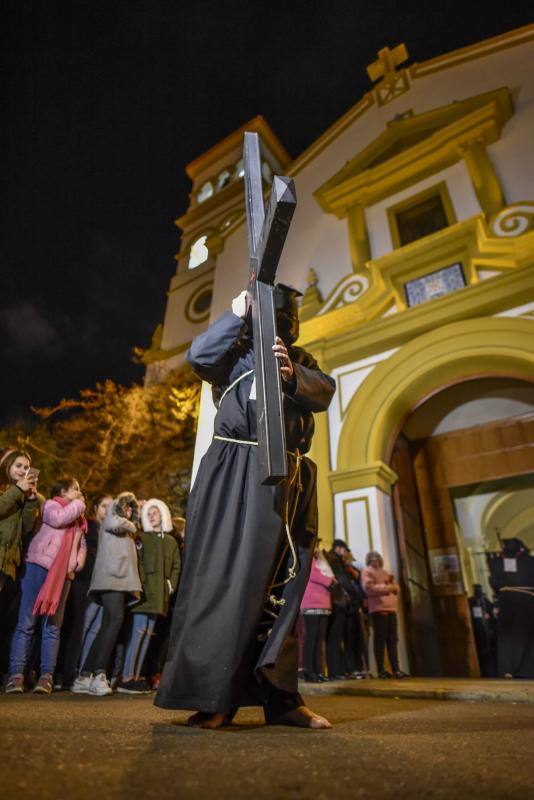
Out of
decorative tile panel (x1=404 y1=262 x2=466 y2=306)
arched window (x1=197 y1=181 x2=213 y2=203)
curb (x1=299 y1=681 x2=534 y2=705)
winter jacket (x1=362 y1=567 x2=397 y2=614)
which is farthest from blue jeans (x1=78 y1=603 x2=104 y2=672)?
arched window (x1=197 y1=181 x2=213 y2=203)

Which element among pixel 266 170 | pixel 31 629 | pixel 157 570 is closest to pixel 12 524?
pixel 31 629

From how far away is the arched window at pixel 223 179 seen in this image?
20547 millimetres

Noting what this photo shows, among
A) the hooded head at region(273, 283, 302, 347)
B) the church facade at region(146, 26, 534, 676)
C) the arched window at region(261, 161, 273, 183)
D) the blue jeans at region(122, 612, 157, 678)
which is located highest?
the arched window at region(261, 161, 273, 183)

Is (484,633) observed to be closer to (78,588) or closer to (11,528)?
(78,588)

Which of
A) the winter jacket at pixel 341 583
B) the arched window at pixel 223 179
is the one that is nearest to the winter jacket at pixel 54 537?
the winter jacket at pixel 341 583

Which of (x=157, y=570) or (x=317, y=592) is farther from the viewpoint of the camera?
(x=317, y=592)

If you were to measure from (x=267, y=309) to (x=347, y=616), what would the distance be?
5333 mm

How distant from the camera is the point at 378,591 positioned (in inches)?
245

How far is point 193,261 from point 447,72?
34.7 ft

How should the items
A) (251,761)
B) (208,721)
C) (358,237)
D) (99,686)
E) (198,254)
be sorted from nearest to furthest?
1. (251,761)
2. (208,721)
3. (99,686)
4. (358,237)
5. (198,254)

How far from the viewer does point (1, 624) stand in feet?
12.5

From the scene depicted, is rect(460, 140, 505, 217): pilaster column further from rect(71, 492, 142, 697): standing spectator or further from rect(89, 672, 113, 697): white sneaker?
rect(89, 672, 113, 697): white sneaker

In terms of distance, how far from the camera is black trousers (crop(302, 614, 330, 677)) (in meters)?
5.22

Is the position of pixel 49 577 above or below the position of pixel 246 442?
below
